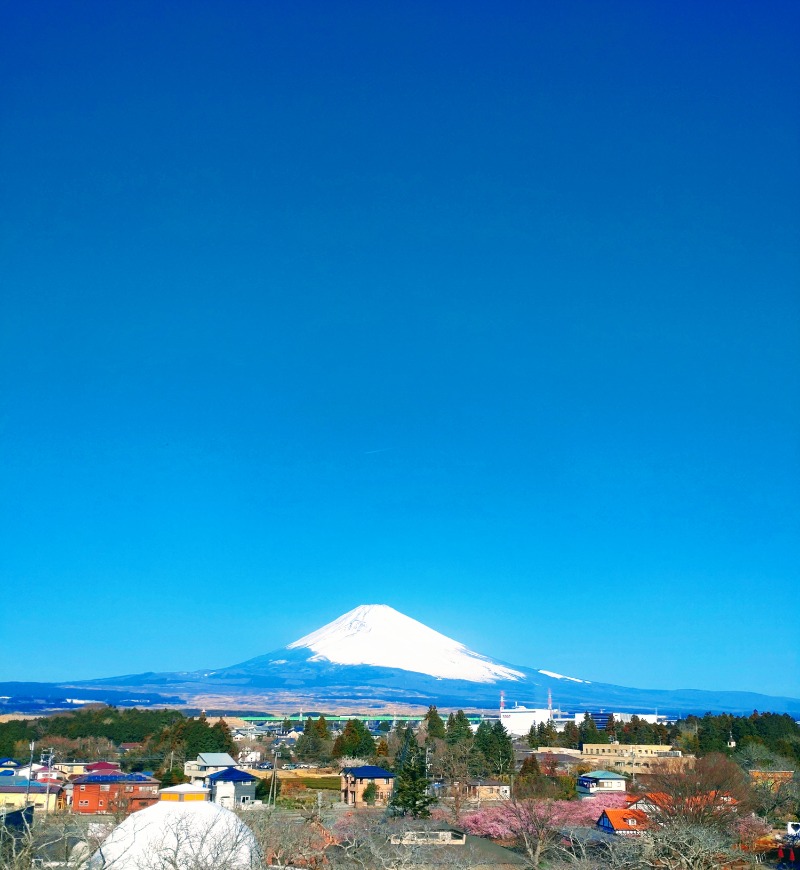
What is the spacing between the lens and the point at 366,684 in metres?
161

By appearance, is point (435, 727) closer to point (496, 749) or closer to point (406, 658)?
point (496, 749)

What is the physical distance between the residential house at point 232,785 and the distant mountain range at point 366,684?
10113 cm

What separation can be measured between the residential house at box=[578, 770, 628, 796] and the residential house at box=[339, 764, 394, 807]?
640 centimetres

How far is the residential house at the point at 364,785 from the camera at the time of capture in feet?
103

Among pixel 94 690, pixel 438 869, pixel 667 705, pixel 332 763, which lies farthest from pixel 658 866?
pixel 667 705

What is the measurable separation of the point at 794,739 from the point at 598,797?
14.8 metres

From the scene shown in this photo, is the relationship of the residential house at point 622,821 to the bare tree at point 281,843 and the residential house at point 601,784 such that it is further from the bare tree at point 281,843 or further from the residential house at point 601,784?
the residential house at point 601,784

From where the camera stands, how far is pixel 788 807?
27.6 metres

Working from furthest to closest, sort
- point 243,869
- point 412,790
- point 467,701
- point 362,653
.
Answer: point 362,653, point 467,701, point 412,790, point 243,869

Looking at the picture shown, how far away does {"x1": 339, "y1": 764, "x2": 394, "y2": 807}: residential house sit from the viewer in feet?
103

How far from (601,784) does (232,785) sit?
11925mm

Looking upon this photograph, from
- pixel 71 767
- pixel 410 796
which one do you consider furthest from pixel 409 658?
pixel 410 796

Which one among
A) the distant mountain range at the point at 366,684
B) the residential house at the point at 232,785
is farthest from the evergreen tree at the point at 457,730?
the distant mountain range at the point at 366,684

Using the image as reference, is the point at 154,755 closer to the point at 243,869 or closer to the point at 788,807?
the point at 788,807
